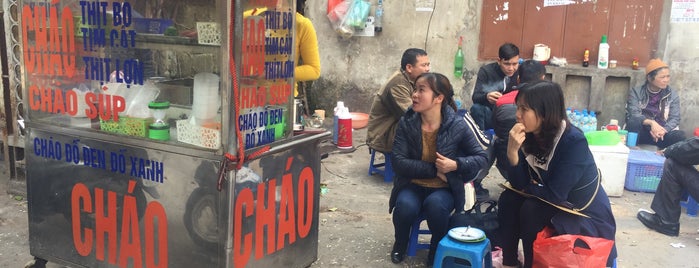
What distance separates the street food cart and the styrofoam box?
9.90 ft

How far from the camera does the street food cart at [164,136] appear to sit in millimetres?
2688

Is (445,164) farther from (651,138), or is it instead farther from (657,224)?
(651,138)

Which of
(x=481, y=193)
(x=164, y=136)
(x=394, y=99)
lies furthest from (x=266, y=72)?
(x=481, y=193)

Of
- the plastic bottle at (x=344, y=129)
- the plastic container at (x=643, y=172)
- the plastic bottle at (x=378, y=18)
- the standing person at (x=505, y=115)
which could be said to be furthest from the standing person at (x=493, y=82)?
the plastic bottle at (x=378, y=18)

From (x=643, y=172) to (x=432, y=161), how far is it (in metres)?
2.70

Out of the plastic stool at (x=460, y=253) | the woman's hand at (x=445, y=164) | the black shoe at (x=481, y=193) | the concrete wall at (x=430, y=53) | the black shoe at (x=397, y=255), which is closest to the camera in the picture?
the plastic stool at (x=460, y=253)

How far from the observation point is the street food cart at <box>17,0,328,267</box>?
2688 millimetres

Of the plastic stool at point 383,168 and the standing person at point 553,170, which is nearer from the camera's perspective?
the standing person at point 553,170

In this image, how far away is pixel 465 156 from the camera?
11.8 feet

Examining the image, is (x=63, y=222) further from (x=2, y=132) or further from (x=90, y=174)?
(x=2, y=132)

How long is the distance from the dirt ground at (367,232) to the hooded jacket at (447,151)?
23.0 inches

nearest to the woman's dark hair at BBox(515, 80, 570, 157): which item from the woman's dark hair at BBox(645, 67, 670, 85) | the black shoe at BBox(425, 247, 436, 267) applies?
the black shoe at BBox(425, 247, 436, 267)

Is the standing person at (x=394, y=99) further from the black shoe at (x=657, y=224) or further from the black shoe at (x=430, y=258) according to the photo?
the black shoe at (x=657, y=224)

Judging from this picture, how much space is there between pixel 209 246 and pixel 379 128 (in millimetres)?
2516
